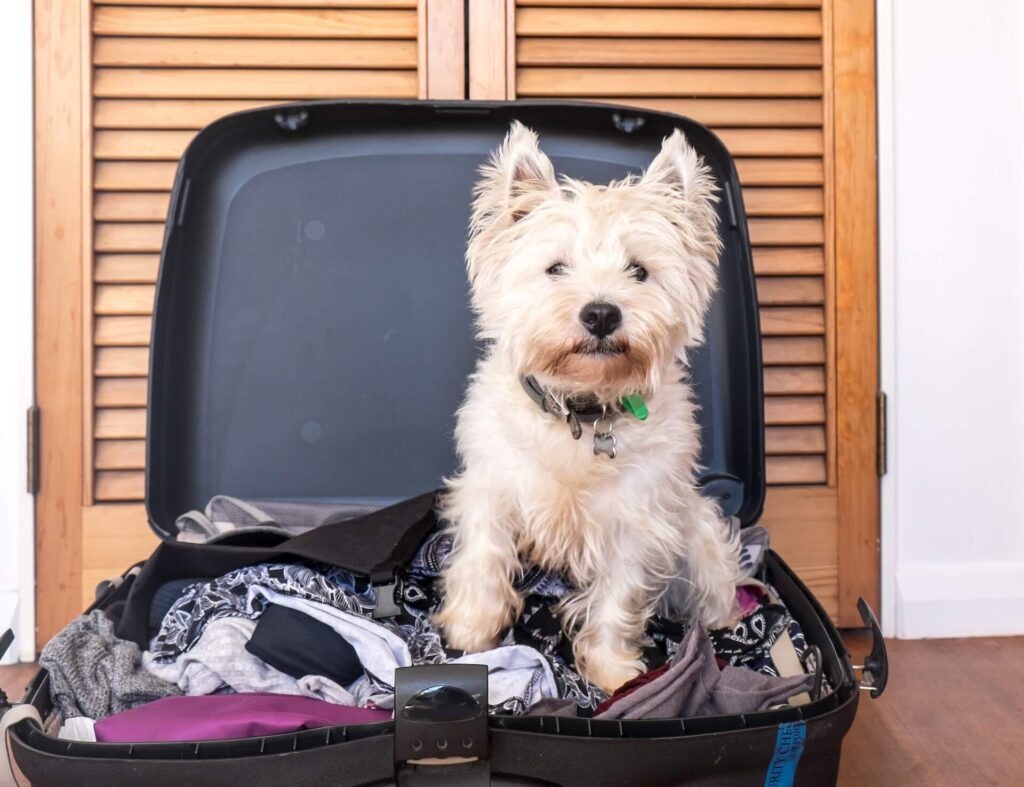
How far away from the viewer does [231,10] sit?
6.16 feet

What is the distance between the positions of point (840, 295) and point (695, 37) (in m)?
0.63

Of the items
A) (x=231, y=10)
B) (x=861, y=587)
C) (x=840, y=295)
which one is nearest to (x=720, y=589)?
(x=861, y=587)

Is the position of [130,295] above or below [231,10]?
below

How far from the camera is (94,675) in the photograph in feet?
4.23

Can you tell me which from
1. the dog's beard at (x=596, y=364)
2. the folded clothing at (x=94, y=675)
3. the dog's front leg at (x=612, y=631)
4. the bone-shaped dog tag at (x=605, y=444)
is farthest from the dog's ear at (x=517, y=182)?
the folded clothing at (x=94, y=675)

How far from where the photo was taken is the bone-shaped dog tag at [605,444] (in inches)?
56.6

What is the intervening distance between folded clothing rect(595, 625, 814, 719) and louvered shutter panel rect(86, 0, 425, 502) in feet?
4.04

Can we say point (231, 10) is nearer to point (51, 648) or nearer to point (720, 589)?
point (51, 648)

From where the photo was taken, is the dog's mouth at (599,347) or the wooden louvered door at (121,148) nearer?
the dog's mouth at (599,347)

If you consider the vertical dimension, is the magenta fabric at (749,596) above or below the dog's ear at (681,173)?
below

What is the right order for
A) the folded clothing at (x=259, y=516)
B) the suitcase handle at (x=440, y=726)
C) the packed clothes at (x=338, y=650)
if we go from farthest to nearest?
the folded clothing at (x=259, y=516)
the packed clothes at (x=338, y=650)
the suitcase handle at (x=440, y=726)

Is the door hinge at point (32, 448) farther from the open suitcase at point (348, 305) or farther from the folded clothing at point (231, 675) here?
the folded clothing at point (231, 675)

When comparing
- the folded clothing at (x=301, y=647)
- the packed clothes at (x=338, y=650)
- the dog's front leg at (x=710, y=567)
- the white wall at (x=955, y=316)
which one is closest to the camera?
the packed clothes at (x=338, y=650)

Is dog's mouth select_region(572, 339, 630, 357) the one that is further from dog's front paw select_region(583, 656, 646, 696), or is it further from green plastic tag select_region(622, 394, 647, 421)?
dog's front paw select_region(583, 656, 646, 696)
